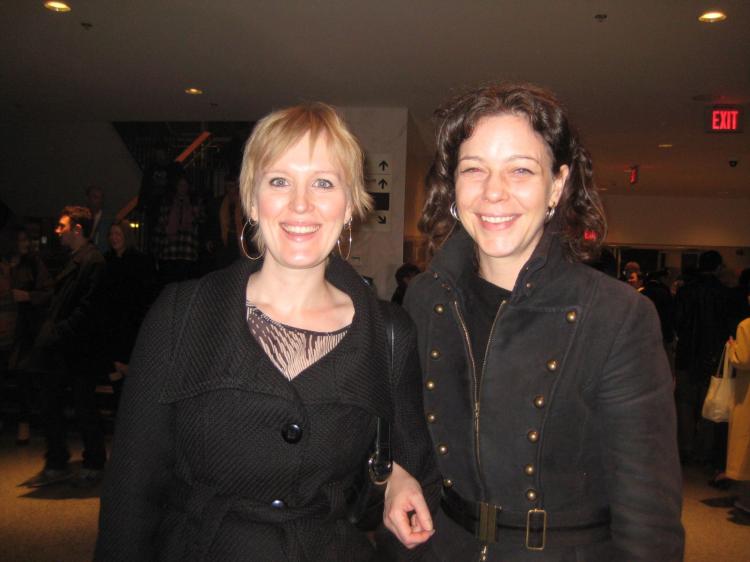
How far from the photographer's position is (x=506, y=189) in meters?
1.58

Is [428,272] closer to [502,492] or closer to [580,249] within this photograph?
[580,249]

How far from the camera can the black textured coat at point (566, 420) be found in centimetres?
138

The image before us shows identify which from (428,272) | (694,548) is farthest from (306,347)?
(694,548)

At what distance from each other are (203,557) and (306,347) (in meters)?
0.54

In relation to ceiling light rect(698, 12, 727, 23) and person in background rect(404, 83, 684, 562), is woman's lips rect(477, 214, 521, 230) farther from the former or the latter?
ceiling light rect(698, 12, 727, 23)

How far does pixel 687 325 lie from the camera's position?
597 cm

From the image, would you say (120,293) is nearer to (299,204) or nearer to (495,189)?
(299,204)

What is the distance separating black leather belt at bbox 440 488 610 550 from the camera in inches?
56.9

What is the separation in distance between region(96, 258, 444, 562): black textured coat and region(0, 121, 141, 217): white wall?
9.54 m

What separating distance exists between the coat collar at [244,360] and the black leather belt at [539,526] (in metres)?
0.35

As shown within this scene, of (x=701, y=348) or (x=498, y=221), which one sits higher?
(x=498, y=221)

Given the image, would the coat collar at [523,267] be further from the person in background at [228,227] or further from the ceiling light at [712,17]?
the person in background at [228,227]

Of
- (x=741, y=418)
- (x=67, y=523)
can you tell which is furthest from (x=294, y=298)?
(x=741, y=418)

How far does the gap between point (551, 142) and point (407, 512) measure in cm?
102
